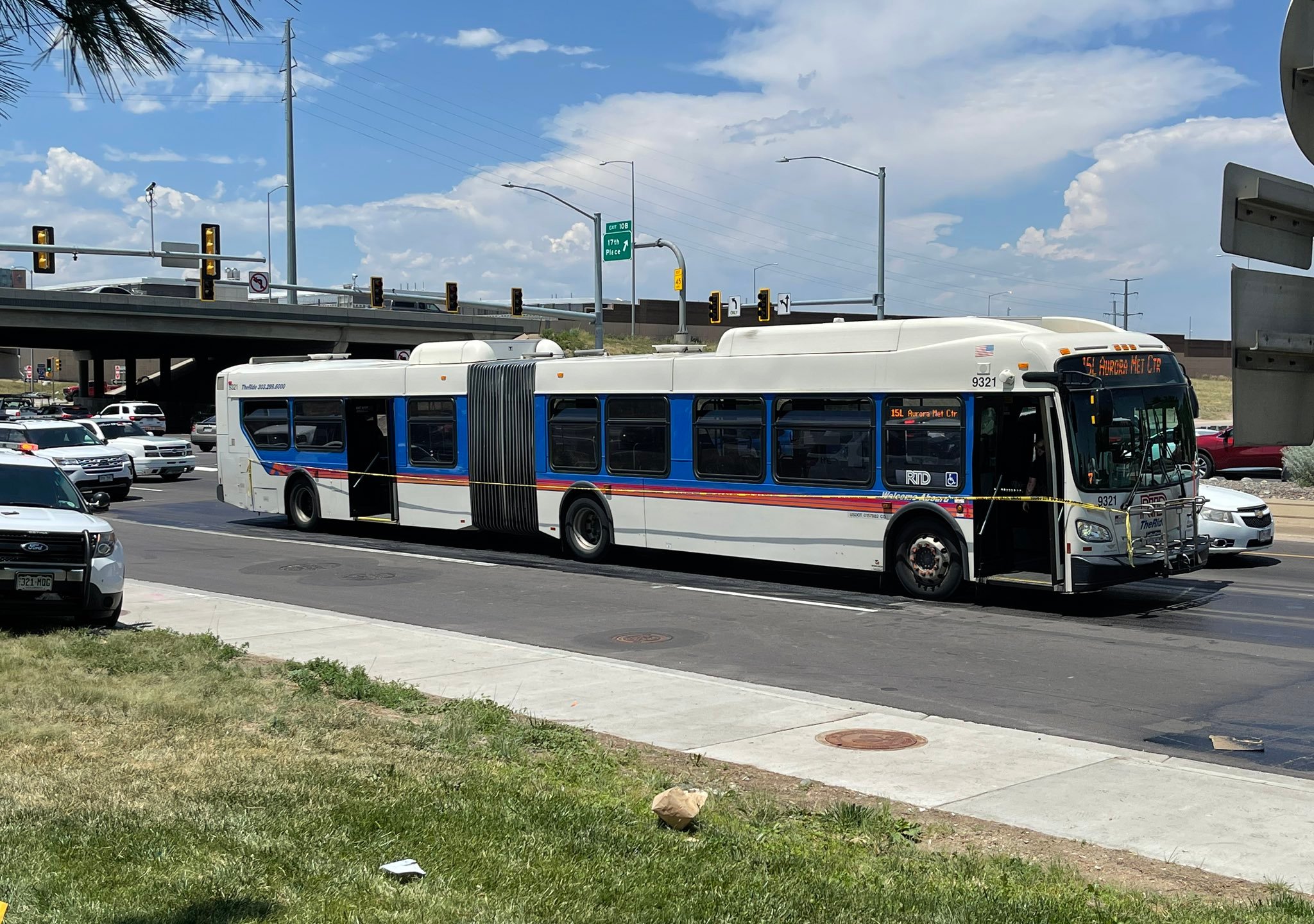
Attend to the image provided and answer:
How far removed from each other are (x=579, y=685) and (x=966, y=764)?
3539 millimetres

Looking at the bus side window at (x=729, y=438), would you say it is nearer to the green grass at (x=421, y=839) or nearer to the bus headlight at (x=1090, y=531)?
the bus headlight at (x=1090, y=531)

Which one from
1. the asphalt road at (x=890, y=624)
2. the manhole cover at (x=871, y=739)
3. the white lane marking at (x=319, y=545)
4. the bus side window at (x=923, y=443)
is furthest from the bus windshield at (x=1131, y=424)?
the white lane marking at (x=319, y=545)

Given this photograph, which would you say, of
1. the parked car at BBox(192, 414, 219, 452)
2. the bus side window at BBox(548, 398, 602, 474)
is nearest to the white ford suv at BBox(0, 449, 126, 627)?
the bus side window at BBox(548, 398, 602, 474)

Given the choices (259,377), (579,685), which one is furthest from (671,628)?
(259,377)

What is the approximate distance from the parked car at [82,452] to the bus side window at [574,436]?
570 inches

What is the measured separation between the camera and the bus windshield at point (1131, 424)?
14.0 m

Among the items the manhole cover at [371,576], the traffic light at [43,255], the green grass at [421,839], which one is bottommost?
the manhole cover at [371,576]

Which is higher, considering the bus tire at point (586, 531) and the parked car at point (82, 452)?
the parked car at point (82, 452)

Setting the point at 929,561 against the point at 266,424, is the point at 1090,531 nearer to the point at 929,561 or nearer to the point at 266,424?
the point at 929,561

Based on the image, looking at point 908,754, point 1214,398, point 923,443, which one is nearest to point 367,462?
point 923,443

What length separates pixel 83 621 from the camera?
1303 cm

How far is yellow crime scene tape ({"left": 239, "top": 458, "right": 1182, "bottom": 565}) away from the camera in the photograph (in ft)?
45.7

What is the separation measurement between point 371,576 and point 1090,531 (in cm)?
951

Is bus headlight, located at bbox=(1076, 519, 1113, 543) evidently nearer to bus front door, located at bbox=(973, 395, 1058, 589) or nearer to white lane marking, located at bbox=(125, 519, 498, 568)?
bus front door, located at bbox=(973, 395, 1058, 589)
